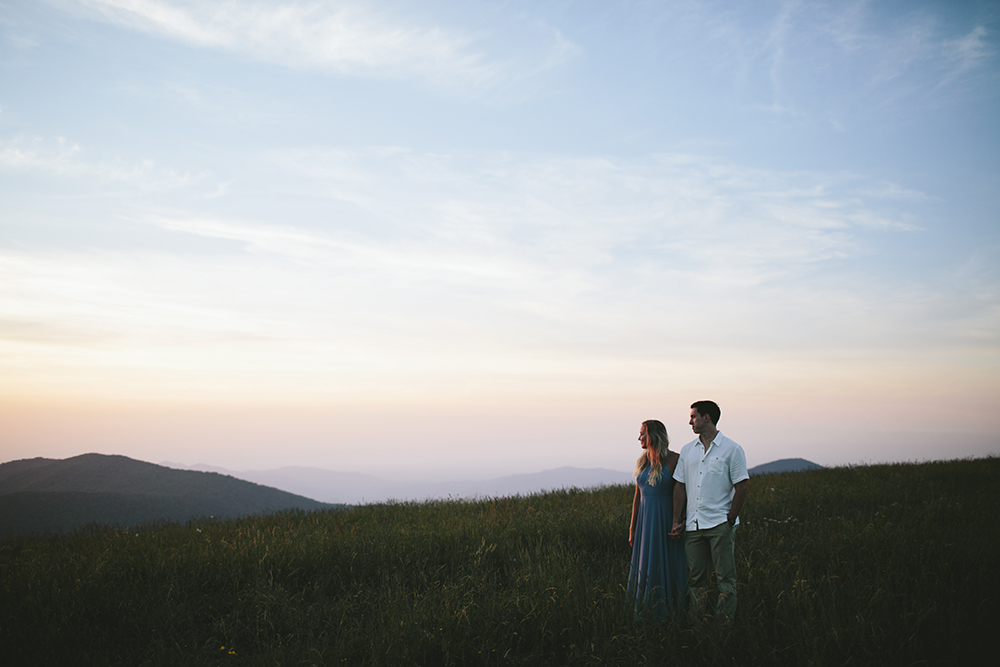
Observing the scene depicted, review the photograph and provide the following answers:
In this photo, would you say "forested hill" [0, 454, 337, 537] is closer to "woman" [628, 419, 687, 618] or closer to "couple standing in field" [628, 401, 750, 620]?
"woman" [628, 419, 687, 618]

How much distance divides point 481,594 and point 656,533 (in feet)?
6.94

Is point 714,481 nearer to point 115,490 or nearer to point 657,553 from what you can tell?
point 657,553

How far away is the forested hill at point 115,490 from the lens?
2269cm

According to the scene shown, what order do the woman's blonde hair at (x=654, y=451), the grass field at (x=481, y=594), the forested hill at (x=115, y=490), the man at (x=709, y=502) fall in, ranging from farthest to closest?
the forested hill at (x=115, y=490) < the woman's blonde hair at (x=654, y=451) < the man at (x=709, y=502) < the grass field at (x=481, y=594)

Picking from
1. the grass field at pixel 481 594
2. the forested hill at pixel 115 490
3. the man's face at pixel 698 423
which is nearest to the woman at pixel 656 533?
the grass field at pixel 481 594

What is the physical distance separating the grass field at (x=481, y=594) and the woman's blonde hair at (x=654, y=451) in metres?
1.35

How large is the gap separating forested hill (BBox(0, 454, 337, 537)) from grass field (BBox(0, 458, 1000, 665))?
1655 centimetres

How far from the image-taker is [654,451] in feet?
→ 19.5

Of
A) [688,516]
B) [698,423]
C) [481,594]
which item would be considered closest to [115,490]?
[481,594]

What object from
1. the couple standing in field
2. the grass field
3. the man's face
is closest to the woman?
the couple standing in field

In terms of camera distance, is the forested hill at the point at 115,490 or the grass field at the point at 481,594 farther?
the forested hill at the point at 115,490

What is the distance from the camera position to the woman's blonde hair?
5836 mm

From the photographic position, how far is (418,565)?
23.6ft

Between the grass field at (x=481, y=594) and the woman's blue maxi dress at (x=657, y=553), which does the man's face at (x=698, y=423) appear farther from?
→ the grass field at (x=481, y=594)
